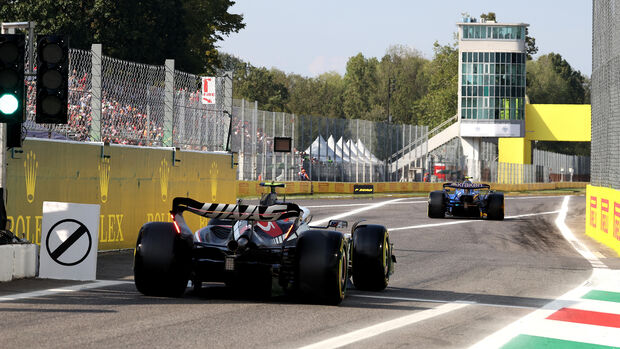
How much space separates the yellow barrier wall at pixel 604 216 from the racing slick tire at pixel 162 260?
12.6m

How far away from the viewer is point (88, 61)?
1523cm

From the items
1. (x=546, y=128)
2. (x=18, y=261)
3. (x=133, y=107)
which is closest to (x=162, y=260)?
(x=18, y=261)

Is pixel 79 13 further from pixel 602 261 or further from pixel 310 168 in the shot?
pixel 602 261

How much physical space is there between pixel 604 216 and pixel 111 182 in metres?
12.4

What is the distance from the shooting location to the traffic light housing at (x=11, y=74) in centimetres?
1091

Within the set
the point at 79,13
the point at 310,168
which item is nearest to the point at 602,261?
the point at 310,168

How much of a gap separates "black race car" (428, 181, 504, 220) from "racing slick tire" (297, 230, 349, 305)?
2115 centimetres

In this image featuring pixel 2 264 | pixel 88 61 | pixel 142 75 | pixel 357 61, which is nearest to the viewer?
pixel 2 264

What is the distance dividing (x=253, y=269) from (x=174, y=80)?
889cm

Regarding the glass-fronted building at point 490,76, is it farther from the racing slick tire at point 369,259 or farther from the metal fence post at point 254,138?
the racing slick tire at point 369,259

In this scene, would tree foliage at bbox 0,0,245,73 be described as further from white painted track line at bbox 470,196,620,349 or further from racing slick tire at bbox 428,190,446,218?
white painted track line at bbox 470,196,620,349

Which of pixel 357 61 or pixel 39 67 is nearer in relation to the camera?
pixel 39 67

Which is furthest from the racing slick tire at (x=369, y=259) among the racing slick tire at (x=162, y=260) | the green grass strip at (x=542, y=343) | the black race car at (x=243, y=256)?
the green grass strip at (x=542, y=343)

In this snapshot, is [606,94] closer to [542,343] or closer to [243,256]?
[243,256]
